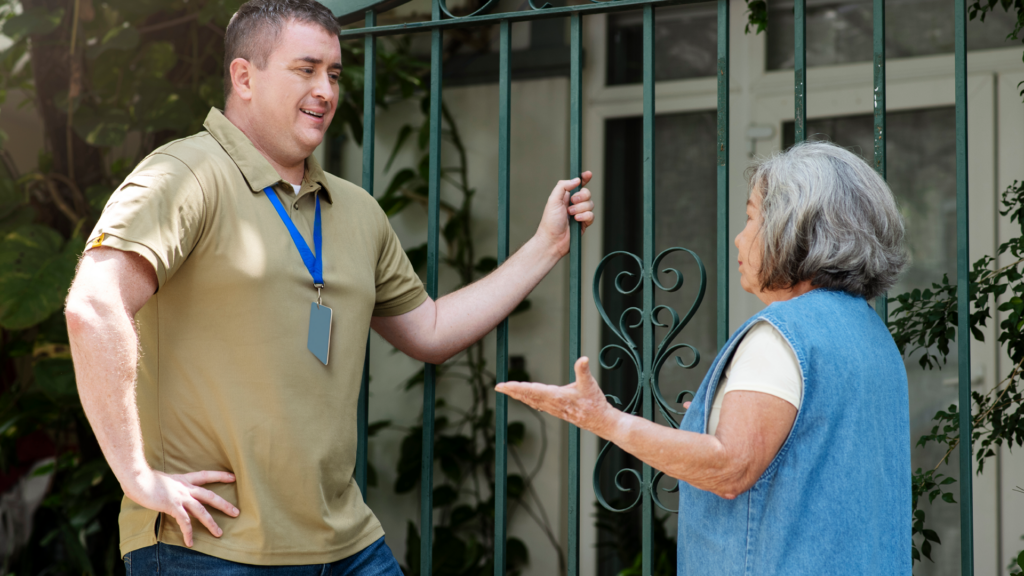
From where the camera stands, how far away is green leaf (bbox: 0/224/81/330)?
9.80ft

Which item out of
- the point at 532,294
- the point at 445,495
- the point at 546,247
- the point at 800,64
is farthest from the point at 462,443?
the point at 800,64

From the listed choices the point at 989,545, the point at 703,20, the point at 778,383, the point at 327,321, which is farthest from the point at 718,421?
the point at 703,20

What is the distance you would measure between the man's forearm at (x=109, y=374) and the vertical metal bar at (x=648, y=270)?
3.02 feet

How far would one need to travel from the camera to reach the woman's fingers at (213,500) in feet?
4.87

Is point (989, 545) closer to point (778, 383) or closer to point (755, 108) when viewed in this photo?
point (755, 108)

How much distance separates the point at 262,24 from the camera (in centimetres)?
169

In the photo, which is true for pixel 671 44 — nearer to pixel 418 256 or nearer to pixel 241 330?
pixel 418 256

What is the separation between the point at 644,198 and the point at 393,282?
22.2 inches

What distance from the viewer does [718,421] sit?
1351 millimetres

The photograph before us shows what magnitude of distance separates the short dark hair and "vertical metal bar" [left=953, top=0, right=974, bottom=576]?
3.84 feet

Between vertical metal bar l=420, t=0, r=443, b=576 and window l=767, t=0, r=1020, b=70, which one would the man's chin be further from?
window l=767, t=0, r=1020, b=70

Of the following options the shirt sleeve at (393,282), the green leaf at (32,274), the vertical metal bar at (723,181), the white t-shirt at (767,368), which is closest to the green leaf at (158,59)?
the green leaf at (32,274)

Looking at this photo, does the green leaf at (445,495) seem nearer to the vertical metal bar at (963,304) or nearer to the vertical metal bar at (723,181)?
the vertical metal bar at (723,181)

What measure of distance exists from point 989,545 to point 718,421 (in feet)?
8.25
